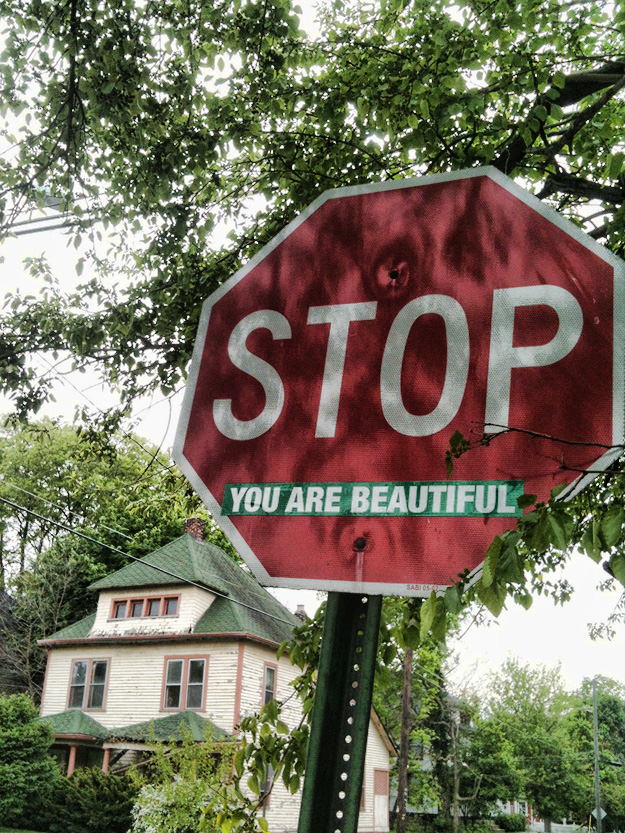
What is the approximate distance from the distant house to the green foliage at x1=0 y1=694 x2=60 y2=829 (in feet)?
5.32

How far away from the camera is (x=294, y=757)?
1.97 meters

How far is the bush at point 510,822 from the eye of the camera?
4937 centimetres

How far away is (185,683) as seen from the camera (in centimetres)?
2253

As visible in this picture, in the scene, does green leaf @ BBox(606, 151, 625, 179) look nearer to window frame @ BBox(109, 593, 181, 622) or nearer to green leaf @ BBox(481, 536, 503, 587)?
green leaf @ BBox(481, 536, 503, 587)

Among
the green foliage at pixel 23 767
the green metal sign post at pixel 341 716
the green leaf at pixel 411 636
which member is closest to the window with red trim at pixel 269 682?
the green foliage at pixel 23 767

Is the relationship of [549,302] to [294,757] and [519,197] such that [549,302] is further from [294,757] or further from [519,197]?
[294,757]

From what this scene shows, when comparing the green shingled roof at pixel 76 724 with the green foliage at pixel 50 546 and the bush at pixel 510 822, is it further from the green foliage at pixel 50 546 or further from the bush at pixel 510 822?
the bush at pixel 510 822

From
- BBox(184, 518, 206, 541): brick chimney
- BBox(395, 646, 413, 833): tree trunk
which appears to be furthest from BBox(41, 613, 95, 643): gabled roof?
BBox(395, 646, 413, 833): tree trunk

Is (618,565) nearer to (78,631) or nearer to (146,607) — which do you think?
(146,607)

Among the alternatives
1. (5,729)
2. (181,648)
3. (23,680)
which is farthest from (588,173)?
(23,680)

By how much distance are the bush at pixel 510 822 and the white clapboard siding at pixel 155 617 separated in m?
36.9

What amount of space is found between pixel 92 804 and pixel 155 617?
587cm

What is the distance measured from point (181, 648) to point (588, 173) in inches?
816

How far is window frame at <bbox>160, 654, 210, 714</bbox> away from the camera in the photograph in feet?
72.3
